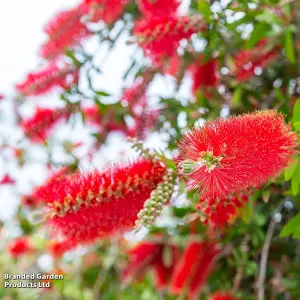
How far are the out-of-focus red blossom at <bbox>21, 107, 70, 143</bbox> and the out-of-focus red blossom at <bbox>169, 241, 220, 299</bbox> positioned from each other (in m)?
0.52

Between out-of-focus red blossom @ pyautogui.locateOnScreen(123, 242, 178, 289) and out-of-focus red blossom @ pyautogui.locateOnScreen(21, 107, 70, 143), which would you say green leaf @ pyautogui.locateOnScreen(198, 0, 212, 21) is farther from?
out-of-focus red blossom @ pyautogui.locateOnScreen(123, 242, 178, 289)

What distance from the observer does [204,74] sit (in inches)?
63.5

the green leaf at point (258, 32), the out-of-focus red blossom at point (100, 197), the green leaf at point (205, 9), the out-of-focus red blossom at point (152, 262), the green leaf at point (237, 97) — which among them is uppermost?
the green leaf at point (205, 9)

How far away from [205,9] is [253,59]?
376 millimetres

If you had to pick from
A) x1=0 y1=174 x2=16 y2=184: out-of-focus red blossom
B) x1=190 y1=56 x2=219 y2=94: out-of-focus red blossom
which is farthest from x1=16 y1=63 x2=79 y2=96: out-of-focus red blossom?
x1=0 y1=174 x2=16 y2=184: out-of-focus red blossom

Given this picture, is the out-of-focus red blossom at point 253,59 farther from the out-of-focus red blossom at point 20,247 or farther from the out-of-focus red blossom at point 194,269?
the out-of-focus red blossom at point 20,247

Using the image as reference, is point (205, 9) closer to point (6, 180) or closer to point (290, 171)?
point (290, 171)

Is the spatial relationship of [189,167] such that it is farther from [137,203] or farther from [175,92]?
[175,92]

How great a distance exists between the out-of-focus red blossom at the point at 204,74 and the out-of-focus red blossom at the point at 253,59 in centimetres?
7

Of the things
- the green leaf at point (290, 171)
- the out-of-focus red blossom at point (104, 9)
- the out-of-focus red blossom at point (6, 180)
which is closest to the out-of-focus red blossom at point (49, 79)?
the out-of-focus red blossom at point (104, 9)

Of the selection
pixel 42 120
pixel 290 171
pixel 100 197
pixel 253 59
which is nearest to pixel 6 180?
pixel 42 120

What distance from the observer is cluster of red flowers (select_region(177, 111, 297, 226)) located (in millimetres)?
646

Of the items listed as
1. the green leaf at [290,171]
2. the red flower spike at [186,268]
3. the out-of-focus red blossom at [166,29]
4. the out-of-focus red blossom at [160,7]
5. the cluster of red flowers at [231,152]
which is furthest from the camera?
the red flower spike at [186,268]

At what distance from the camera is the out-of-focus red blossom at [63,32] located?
1.52 meters
